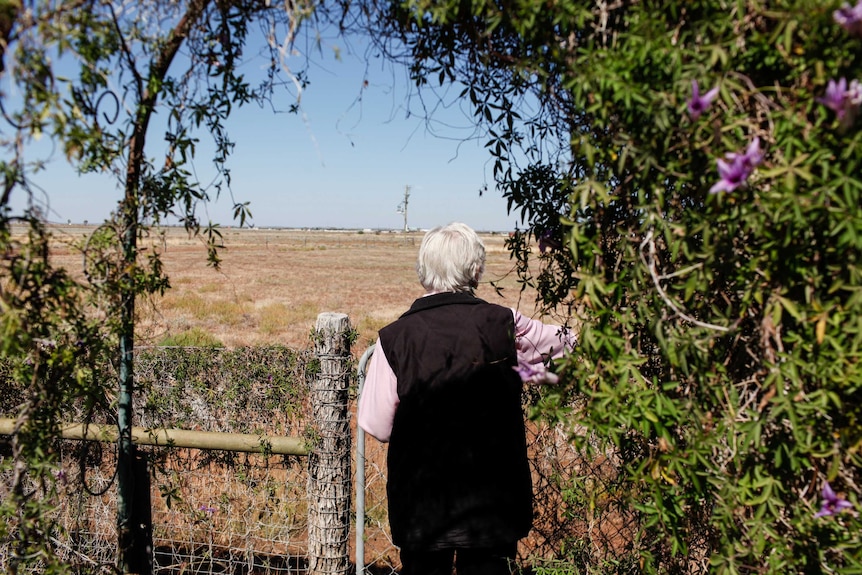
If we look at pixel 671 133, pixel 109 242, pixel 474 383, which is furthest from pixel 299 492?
pixel 671 133

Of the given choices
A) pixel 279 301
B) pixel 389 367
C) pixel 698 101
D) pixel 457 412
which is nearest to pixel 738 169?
pixel 698 101

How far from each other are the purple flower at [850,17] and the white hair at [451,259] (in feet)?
3.96

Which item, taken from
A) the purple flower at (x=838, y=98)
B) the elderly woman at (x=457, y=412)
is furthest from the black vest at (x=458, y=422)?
the purple flower at (x=838, y=98)

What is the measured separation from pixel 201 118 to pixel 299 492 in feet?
8.19

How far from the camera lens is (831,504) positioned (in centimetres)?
123

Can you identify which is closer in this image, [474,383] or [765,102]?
[765,102]

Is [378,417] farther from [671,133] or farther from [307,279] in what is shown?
[307,279]

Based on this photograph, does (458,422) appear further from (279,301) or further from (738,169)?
(279,301)

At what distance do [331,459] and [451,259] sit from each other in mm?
1193

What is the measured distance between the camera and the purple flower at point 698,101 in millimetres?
1115

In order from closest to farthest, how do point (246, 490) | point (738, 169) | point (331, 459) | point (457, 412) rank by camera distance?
point (738, 169), point (457, 412), point (331, 459), point (246, 490)

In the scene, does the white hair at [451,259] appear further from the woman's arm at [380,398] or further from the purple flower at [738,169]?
the purple flower at [738,169]

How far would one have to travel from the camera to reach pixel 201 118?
6.00 feet

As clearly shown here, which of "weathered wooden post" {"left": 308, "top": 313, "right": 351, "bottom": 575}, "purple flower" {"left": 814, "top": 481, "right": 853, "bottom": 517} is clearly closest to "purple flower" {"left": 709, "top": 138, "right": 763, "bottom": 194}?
"purple flower" {"left": 814, "top": 481, "right": 853, "bottom": 517}
